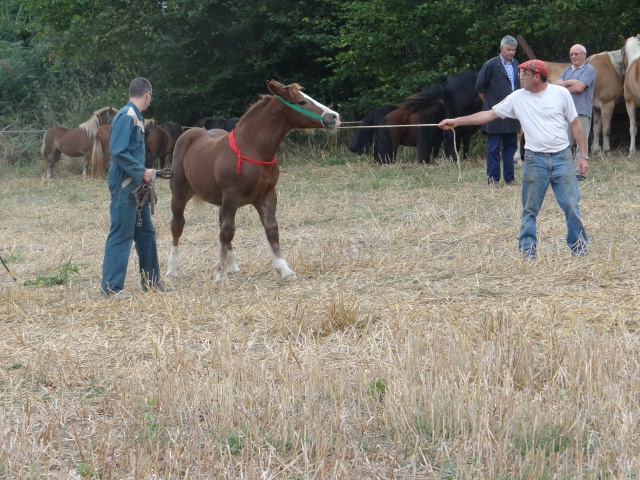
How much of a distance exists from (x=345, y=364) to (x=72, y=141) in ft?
63.1

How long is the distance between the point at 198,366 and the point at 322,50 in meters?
18.7

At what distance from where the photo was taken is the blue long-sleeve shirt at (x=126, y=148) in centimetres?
774

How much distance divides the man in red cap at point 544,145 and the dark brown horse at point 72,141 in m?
16.0

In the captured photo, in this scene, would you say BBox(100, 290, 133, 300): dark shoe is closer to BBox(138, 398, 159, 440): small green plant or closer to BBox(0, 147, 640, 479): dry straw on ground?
BBox(0, 147, 640, 479): dry straw on ground

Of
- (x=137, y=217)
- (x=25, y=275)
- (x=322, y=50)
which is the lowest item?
(x=25, y=275)

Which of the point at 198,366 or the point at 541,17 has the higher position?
the point at 541,17

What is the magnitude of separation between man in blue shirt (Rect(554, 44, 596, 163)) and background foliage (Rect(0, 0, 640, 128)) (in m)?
Answer: 3.39

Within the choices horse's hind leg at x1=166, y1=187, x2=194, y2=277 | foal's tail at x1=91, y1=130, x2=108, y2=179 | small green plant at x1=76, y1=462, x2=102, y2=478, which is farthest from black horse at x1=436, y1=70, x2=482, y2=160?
small green plant at x1=76, y1=462, x2=102, y2=478

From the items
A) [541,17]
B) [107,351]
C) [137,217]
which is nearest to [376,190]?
[541,17]

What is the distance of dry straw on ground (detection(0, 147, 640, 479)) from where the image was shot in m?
3.97

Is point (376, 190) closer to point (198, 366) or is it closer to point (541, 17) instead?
point (541, 17)

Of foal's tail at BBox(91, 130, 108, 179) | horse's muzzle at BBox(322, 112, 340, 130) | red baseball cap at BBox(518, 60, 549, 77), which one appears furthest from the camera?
foal's tail at BBox(91, 130, 108, 179)

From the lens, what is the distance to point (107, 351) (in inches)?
235

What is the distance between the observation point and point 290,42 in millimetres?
22594
